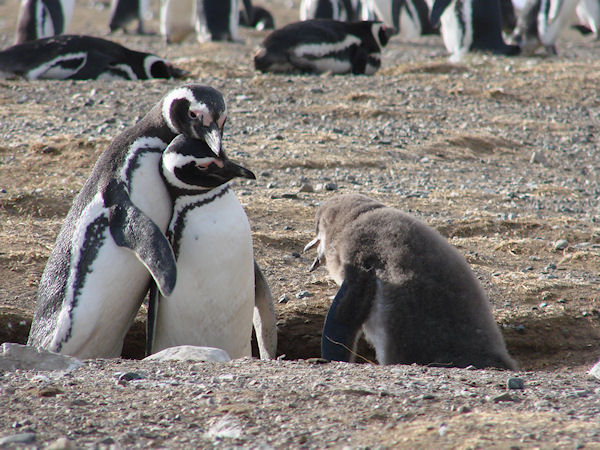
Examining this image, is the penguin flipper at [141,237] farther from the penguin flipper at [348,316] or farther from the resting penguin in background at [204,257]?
the penguin flipper at [348,316]

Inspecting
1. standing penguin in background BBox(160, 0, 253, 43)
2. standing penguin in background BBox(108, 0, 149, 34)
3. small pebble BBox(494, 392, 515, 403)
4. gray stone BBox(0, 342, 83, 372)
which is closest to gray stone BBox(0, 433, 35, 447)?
gray stone BBox(0, 342, 83, 372)

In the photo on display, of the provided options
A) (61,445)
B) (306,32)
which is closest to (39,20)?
(306,32)

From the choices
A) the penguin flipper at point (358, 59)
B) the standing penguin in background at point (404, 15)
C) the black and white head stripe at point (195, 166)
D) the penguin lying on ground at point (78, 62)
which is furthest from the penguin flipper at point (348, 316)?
the standing penguin in background at point (404, 15)

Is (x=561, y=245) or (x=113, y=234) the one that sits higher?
(x=113, y=234)

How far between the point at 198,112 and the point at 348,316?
0.97 meters

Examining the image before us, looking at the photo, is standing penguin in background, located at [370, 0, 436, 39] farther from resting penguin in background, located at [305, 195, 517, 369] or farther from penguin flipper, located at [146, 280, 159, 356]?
penguin flipper, located at [146, 280, 159, 356]

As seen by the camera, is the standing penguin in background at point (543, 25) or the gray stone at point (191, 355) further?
the standing penguin in background at point (543, 25)

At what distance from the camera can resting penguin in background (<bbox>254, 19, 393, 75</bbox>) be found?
9570 mm

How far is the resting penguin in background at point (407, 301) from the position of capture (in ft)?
10.2

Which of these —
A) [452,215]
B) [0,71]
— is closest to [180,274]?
[452,215]

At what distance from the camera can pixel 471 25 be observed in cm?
1216

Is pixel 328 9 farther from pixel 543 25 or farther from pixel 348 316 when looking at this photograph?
pixel 348 316

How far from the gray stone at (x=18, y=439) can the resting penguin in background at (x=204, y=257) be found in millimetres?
1387

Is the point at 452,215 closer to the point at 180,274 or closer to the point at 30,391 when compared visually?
the point at 180,274
